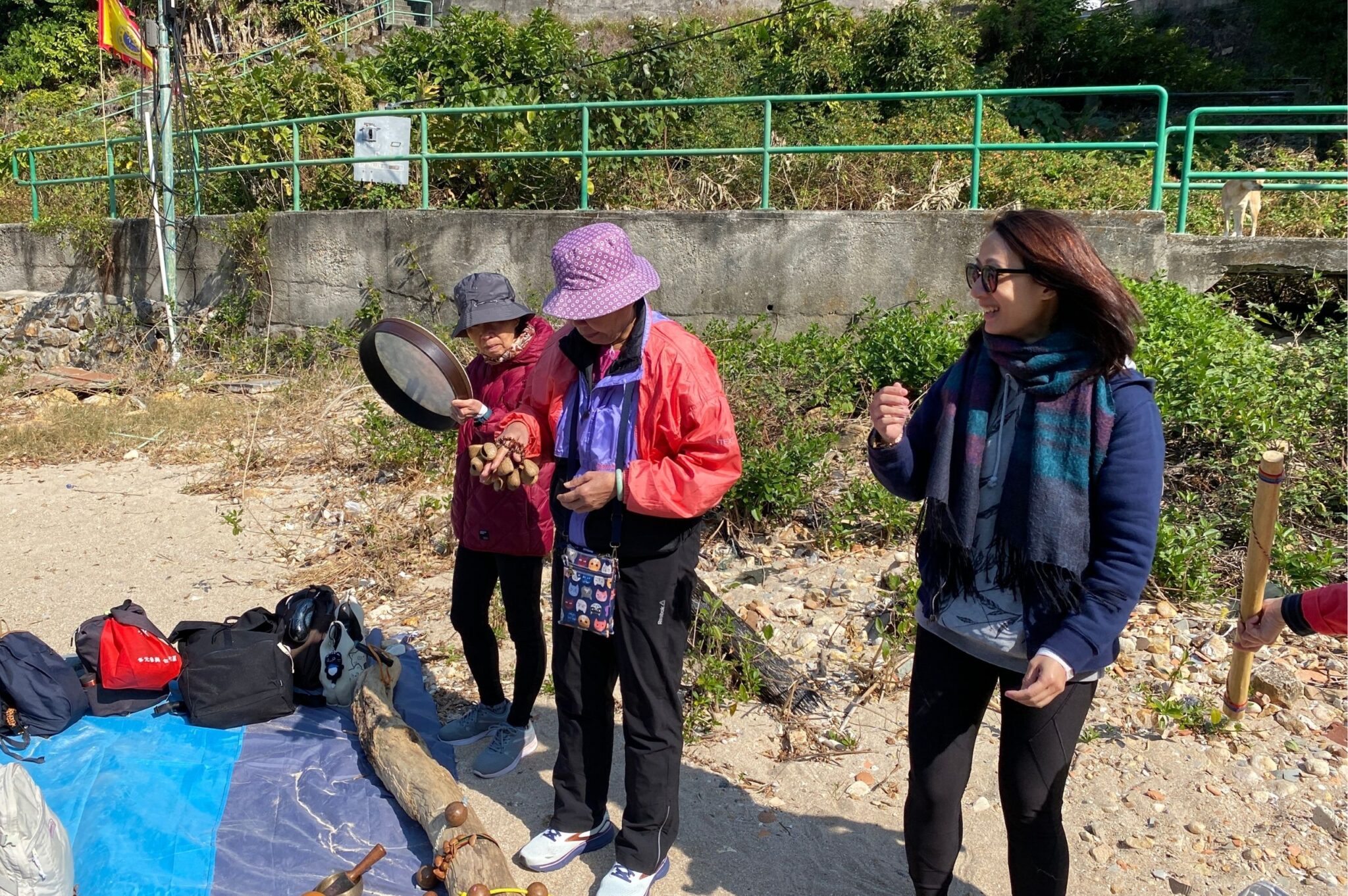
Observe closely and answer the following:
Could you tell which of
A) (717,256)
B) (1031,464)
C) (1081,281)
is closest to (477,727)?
(1031,464)

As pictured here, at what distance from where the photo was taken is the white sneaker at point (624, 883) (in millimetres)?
2814

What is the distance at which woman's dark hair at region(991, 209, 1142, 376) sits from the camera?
6.55 ft

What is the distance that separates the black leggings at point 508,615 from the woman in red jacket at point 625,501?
532mm

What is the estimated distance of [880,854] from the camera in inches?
121

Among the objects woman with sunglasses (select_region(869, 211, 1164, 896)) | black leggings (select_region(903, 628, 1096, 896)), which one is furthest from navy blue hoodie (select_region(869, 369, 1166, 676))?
black leggings (select_region(903, 628, 1096, 896))

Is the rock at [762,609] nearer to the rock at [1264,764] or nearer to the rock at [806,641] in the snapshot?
the rock at [806,641]

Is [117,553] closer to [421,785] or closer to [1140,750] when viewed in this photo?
[421,785]

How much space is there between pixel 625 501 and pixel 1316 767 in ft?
8.48

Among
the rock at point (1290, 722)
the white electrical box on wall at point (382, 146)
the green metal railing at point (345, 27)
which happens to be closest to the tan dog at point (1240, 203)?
the rock at point (1290, 722)

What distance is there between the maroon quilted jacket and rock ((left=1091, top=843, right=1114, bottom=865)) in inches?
74.2

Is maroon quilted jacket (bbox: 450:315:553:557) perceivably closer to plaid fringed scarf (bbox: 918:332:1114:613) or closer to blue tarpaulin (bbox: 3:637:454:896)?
blue tarpaulin (bbox: 3:637:454:896)

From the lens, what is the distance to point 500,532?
334 centimetres

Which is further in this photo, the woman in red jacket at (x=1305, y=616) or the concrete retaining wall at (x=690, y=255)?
the concrete retaining wall at (x=690, y=255)

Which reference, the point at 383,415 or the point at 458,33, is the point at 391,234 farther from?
the point at 458,33
